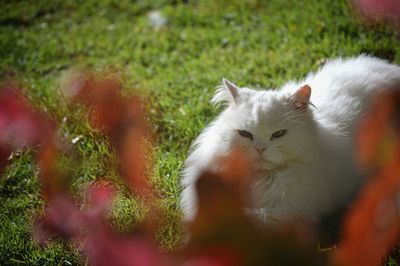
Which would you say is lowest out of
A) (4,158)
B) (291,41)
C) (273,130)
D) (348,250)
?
(291,41)

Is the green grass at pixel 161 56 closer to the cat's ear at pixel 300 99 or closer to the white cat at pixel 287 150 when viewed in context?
the white cat at pixel 287 150

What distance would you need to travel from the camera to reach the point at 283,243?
42.4 inches

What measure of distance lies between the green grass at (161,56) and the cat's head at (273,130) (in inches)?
25.8

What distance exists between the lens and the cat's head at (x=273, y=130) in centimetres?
280

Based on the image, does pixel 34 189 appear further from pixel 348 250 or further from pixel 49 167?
pixel 348 250

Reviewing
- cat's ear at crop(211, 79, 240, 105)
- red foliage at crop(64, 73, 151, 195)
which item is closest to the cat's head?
cat's ear at crop(211, 79, 240, 105)

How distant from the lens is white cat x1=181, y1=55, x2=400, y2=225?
9.23 ft

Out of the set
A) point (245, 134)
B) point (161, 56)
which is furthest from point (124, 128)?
point (161, 56)

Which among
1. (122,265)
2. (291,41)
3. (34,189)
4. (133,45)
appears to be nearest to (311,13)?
(291,41)

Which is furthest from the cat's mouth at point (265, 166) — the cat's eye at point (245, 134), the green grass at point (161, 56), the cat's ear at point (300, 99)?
the green grass at point (161, 56)

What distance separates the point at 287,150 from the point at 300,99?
1.15 feet

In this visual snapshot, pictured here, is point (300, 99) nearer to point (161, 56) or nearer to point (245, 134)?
point (245, 134)

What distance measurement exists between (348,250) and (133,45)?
5891 millimetres

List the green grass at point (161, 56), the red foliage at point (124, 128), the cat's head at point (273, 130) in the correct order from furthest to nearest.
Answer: the green grass at point (161, 56), the cat's head at point (273, 130), the red foliage at point (124, 128)
